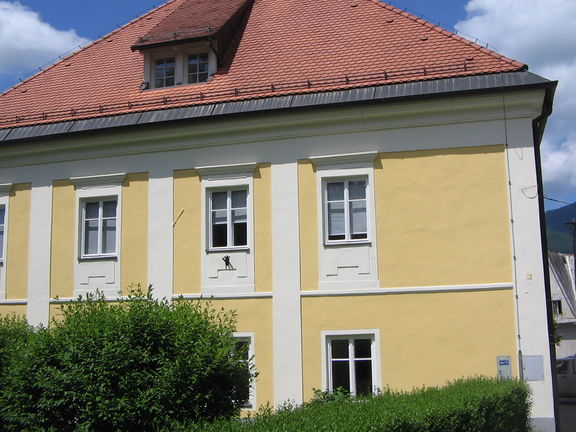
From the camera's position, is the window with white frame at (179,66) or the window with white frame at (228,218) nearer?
the window with white frame at (228,218)

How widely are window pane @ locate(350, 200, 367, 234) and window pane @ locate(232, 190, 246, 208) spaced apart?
265 cm

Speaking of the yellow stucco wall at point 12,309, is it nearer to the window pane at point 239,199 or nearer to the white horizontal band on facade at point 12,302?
the white horizontal band on facade at point 12,302

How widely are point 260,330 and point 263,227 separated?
2389 mm

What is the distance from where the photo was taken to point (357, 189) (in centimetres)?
1606

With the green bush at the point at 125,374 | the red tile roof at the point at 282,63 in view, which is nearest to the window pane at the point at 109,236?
the red tile roof at the point at 282,63

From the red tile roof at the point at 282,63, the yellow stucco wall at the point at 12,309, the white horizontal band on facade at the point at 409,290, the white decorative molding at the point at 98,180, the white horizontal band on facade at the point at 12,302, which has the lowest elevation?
the yellow stucco wall at the point at 12,309

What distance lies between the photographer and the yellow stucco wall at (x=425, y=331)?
14.7 meters

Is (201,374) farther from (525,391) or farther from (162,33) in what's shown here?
(162,33)

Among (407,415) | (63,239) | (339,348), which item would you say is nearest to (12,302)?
(63,239)

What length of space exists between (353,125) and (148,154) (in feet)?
17.3

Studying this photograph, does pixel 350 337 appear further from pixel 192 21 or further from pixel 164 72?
pixel 192 21

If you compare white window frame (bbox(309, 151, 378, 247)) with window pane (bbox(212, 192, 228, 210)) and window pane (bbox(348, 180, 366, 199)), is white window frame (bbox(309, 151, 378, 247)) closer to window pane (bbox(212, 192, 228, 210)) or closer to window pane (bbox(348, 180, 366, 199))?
window pane (bbox(348, 180, 366, 199))

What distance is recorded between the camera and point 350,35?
17.9 m

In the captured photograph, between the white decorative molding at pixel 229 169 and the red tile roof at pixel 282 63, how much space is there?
168 cm
